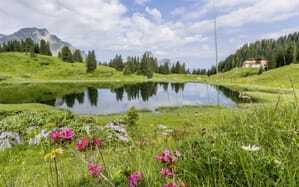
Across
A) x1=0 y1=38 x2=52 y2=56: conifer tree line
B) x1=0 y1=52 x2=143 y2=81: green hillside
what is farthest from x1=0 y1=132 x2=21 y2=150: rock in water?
x1=0 y1=38 x2=52 y2=56: conifer tree line

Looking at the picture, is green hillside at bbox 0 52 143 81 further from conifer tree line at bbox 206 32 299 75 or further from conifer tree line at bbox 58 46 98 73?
conifer tree line at bbox 206 32 299 75

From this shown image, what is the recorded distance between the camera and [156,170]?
123 inches

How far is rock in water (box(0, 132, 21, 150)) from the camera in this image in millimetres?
15766

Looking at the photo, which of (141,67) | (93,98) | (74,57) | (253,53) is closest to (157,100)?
(253,53)

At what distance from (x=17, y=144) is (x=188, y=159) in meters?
14.8

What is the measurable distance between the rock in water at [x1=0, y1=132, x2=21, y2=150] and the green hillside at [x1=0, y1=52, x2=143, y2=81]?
127 meters

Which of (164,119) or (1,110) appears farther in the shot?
(1,110)

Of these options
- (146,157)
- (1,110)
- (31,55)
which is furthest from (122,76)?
(146,157)

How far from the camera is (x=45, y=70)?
158 metres

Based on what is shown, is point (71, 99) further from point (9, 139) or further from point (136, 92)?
point (9, 139)

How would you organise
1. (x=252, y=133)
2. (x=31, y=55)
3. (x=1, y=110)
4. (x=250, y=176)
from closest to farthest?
(x=250, y=176), (x=252, y=133), (x=1, y=110), (x=31, y=55)

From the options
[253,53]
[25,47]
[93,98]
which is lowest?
[93,98]

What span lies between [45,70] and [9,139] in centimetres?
14993

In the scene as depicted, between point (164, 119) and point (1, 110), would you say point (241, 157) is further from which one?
point (1, 110)
